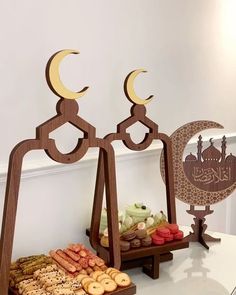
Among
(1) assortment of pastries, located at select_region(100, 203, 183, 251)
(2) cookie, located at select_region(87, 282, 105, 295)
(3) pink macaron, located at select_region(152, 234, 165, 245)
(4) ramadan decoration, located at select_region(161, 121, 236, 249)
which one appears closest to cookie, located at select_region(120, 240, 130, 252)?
(1) assortment of pastries, located at select_region(100, 203, 183, 251)

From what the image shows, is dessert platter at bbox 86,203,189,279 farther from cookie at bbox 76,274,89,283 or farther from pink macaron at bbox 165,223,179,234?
cookie at bbox 76,274,89,283

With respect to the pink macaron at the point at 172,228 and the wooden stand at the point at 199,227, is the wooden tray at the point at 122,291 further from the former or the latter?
the wooden stand at the point at 199,227

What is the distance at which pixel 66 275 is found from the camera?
3.44ft

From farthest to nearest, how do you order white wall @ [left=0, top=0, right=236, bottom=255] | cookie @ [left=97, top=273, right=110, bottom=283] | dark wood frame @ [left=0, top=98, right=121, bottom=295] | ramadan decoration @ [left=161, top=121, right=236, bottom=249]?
1. ramadan decoration @ [left=161, top=121, right=236, bottom=249]
2. white wall @ [left=0, top=0, right=236, bottom=255]
3. cookie @ [left=97, top=273, right=110, bottom=283]
4. dark wood frame @ [left=0, top=98, right=121, bottom=295]

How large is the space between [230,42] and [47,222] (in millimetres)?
1587

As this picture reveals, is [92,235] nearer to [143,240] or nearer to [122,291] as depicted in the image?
[143,240]

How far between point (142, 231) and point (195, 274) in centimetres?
24

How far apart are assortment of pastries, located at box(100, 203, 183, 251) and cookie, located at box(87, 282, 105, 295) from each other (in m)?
0.23

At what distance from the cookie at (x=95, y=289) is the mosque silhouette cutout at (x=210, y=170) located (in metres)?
0.67

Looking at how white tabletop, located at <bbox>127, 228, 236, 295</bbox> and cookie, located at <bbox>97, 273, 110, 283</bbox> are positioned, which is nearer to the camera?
cookie, located at <bbox>97, 273, 110, 283</bbox>

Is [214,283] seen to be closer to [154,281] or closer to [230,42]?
[154,281]

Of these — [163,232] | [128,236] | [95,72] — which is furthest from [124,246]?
[95,72]

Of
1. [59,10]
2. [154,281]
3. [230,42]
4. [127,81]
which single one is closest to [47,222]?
[154,281]

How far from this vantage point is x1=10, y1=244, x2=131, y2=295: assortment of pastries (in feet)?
3.17
